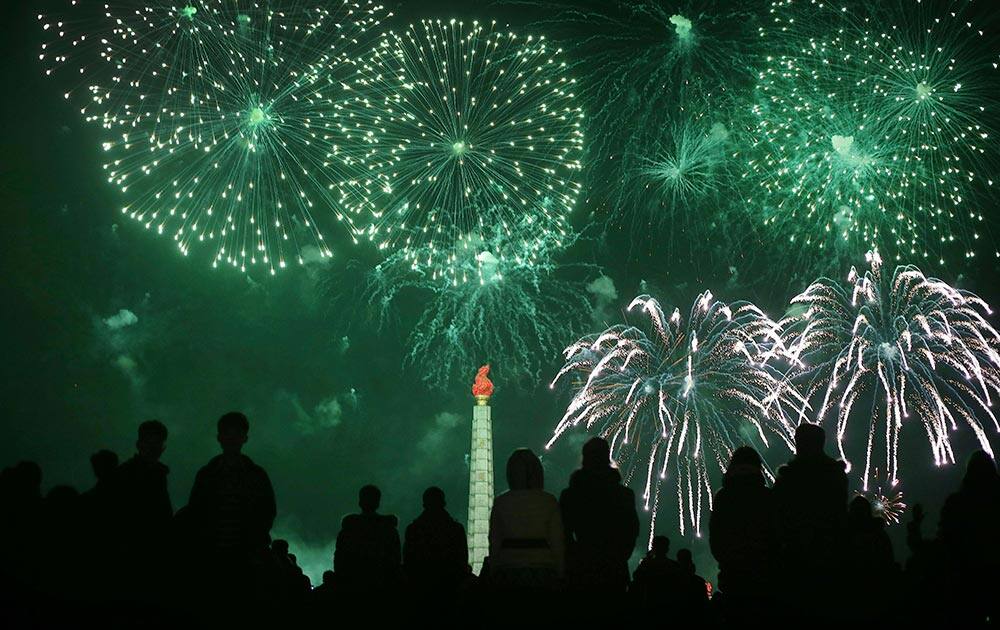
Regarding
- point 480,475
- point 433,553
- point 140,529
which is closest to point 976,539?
point 433,553

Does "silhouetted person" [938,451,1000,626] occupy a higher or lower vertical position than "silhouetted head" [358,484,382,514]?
lower

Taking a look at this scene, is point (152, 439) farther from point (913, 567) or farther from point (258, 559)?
point (913, 567)

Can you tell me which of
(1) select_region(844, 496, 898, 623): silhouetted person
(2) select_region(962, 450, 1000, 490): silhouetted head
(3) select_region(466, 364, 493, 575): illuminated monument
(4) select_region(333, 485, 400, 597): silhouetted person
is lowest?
(1) select_region(844, 496, 898, 623): silhouetted person

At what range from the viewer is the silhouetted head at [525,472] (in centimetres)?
980

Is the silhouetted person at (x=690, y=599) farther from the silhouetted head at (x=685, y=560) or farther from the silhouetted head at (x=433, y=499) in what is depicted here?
the silhouetted head at (x=433, y=499)

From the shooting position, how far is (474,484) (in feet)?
200

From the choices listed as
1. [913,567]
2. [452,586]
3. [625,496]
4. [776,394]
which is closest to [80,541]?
[452,586]

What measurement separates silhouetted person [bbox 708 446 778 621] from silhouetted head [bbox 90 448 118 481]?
6.45 m

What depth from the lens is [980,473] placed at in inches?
419

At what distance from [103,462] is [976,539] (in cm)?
936

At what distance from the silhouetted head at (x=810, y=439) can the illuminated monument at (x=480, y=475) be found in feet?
163

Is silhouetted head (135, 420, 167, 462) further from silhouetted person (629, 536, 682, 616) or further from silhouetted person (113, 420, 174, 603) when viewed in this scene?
silhouetted person (629, 536, 682, 616)

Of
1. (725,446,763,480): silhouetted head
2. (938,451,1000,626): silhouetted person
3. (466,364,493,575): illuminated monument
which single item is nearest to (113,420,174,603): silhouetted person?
(725,446,763,480): silhouetted head

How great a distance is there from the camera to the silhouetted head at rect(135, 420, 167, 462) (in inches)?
395
